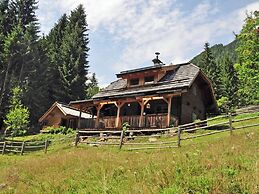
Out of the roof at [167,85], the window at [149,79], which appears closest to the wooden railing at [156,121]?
the roof at [167,85]

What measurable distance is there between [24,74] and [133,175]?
45757 millimetres

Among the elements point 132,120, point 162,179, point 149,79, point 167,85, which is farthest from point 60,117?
point 162,179

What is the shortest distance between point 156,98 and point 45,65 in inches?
1247

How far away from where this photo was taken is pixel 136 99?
94.9 ft

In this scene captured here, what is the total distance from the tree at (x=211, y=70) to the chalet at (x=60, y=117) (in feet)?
93.7

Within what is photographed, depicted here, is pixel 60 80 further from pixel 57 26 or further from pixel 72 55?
pixel 57 26

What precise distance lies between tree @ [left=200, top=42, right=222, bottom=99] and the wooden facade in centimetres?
2509

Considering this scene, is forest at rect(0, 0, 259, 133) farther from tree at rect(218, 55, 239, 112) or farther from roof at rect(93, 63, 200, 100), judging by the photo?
roof at rect(93, 63, 200, 100)

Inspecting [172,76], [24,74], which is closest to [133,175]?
[172,76]

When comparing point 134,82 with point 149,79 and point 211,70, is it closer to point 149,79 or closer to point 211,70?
point 149,79

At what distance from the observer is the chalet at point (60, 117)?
1710 inches

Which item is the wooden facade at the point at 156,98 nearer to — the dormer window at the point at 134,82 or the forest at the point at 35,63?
the dormer window at the point at 134,82

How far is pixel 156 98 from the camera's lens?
27703 millimetres

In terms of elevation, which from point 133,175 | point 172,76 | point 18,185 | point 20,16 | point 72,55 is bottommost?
point 18,185
